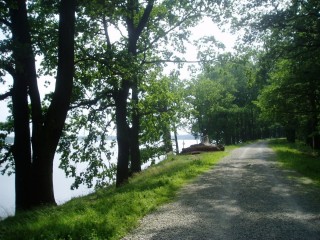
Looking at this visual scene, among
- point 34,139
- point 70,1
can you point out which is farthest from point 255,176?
point 70,1

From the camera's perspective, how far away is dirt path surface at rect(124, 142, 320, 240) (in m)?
6.93

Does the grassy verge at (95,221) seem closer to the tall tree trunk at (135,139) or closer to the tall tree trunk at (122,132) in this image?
the tall tree trunk at (122,132)

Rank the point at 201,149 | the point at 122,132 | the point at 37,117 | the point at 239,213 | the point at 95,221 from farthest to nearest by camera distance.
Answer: the point at 201,149
the point at 122,132
the point at 37,117
the point at 239,213
the point at 95,221

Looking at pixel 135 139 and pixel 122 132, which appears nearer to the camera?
pixel 122 132

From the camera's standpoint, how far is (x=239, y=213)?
855 centimetres

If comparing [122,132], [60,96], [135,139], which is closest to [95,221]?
[60,96]

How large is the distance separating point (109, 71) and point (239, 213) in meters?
8.95

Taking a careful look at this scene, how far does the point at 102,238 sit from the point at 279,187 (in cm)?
768

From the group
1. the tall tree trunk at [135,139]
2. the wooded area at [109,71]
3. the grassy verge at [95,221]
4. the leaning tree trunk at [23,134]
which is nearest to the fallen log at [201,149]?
the wooded area at [109,71]

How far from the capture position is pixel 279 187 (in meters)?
12.2

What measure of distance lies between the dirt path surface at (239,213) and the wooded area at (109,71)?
5616 millimetres

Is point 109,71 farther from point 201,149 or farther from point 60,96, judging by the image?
point 201,149

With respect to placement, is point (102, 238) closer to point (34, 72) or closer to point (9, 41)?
point (9, 41)

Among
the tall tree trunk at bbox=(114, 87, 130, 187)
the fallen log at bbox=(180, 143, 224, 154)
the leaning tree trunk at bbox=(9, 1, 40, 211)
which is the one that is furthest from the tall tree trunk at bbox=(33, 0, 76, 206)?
the fallen log at bbox=(180, 143, 224, 154)
